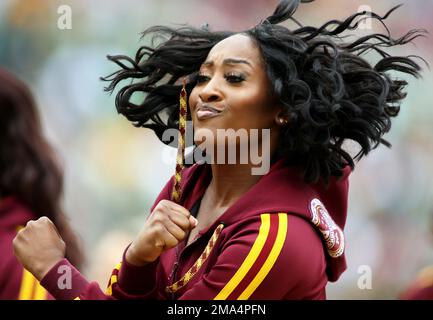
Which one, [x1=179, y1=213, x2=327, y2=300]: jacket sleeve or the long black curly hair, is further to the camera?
the long black curly hair

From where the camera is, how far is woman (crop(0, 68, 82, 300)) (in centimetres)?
212

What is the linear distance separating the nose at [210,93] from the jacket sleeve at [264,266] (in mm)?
259

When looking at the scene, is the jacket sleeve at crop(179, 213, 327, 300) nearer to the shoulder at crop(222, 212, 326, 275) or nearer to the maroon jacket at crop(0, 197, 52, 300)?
the shoulder at crop(222, 212, 326, 275)

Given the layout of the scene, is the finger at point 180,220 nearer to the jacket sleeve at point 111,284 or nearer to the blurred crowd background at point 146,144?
the jacket sleeve at point 111,284

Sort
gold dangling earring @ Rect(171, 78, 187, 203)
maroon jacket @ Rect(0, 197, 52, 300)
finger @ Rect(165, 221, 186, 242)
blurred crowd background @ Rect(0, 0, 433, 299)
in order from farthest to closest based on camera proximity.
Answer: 1. blurred crowd background @ Rect(0, 0, 433, 299)
2. maroon jacket @ Rect(0, 197, 52, 300)
3. gold dangling earring @ Rect(171, 78, 187, 203)
4. finger @ Rect(165, 221, 186, 242)

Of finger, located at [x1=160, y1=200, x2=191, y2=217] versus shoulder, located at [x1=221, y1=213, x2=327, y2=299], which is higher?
finger, located at [x1=160, y1=200, x2=191, y2=217]

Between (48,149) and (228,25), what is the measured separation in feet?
4.70

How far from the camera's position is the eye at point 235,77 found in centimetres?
164

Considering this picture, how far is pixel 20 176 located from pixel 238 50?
2.67ft

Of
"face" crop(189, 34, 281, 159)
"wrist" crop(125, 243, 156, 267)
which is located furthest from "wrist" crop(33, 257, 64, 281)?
"face" crop(189, 34, 281, 159)

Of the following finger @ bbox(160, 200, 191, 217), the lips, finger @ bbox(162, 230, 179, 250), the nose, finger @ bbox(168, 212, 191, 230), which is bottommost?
finger @ bbox(162, 230, 179, 250)

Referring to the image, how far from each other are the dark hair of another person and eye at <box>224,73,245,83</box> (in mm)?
777

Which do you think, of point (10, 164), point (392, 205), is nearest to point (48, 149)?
point (10, 164)

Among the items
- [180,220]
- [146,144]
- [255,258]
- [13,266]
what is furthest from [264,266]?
[146,144]
